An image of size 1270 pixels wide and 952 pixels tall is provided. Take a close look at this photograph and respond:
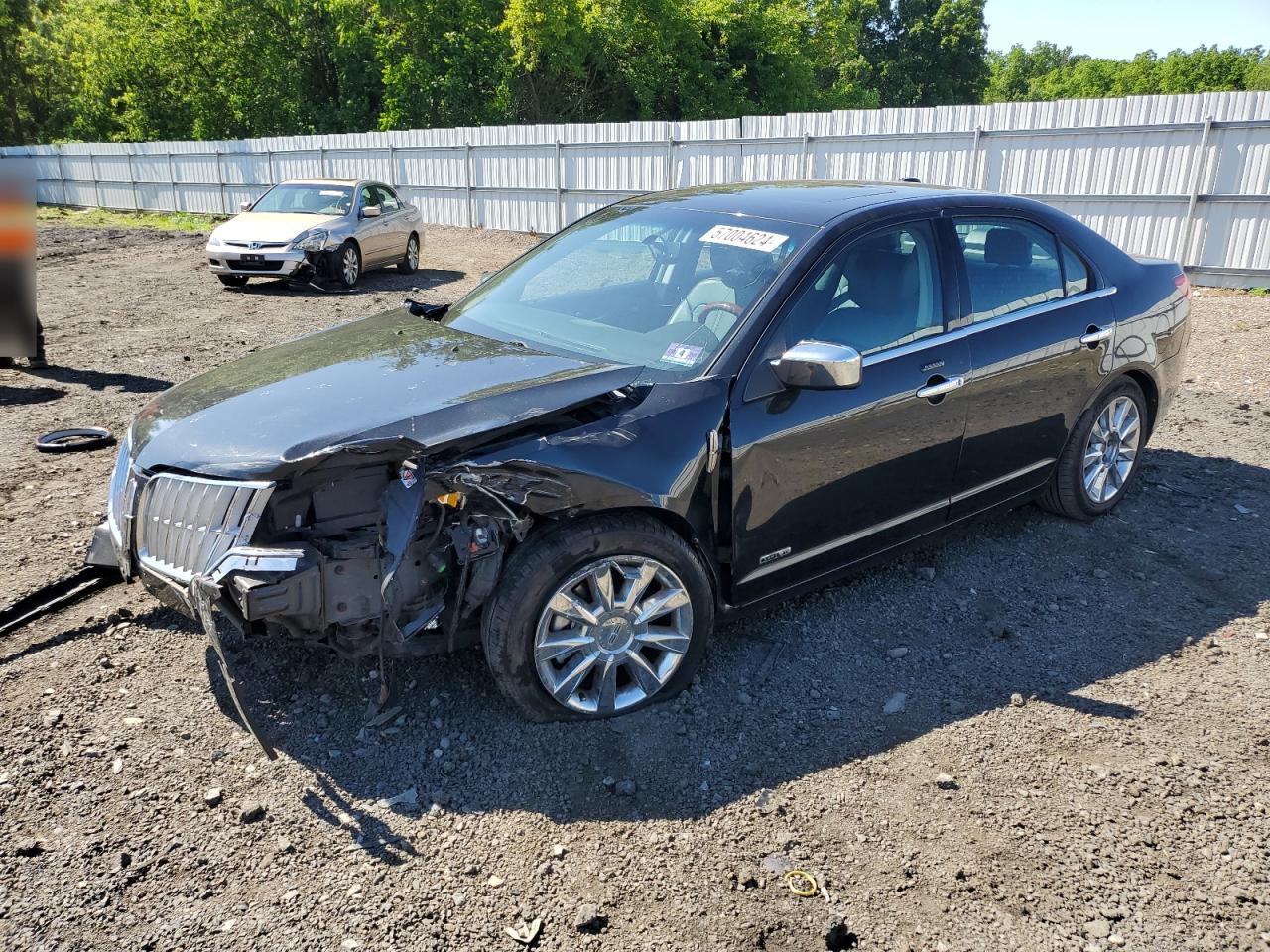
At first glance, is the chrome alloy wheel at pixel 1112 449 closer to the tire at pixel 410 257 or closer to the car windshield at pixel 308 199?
the car windshield at pixel 308 199

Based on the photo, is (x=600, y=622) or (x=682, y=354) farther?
(x=682, y=354)

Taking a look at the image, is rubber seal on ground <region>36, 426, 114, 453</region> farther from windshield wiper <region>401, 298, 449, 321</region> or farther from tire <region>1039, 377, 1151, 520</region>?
tire <region>1039, 377, 1151, 520</region>

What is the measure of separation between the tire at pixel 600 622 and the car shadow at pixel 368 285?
11462 millimetres

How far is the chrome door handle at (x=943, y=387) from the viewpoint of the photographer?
4102mm

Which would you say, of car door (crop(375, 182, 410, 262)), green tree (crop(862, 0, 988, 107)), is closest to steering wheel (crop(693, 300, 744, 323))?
car door (crop(375, 182, 410, 262))

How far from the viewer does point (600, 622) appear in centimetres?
340

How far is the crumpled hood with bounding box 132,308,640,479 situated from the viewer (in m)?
3.19

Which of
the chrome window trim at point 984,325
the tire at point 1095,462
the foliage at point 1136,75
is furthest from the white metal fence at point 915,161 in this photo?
the foliage at point 1136,75

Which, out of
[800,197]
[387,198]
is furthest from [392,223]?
[800,197]

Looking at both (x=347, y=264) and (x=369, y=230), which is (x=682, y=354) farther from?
(x=369, y=230)

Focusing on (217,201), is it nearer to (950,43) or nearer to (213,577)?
(213,577)

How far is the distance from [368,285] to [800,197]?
38.5 ft

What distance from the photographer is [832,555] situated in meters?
4.02

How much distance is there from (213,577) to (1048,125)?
14666 millimetres
